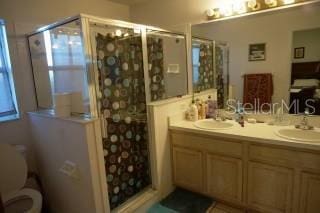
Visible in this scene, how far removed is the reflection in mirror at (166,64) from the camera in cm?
225

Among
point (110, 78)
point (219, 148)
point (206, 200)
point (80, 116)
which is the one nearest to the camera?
point (80, 116)

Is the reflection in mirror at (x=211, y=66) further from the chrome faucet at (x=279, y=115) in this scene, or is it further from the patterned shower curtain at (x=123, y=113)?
the patterned shower curtain at (x=123, y=113)

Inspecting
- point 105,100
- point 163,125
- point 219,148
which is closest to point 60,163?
point 105,100

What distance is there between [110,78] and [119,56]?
0.23 metres

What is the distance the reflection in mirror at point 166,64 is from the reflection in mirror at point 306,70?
1.11m

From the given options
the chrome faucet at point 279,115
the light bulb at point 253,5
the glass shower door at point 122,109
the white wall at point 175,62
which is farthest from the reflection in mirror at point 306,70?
the glass shower door at point 122,109

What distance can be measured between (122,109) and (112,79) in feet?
0.95

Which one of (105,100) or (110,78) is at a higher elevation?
(110,78)

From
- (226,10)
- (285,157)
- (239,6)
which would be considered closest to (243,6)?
(239,6)

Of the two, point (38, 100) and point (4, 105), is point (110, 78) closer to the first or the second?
point (38, 100)

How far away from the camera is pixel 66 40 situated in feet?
5.92

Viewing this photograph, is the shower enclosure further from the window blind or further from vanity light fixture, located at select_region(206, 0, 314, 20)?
vanity light fixture, located at select_region(206, 0, 314, 20)

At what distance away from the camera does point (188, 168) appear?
86.2 inches

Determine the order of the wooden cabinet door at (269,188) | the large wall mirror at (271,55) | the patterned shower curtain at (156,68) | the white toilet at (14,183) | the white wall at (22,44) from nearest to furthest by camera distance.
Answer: the wooden cabinet door at (269,188) < the white toilet at (14,183) < the large wall mirror at (271,55) < the white wall at (22,44) < the patterned shower curtain at (156,68)
